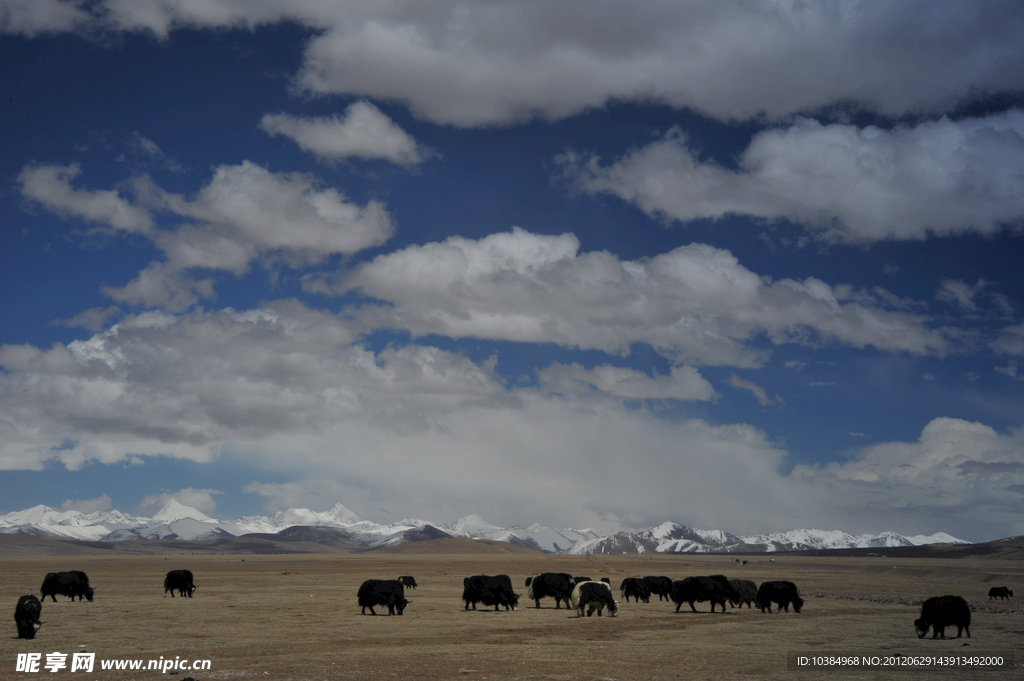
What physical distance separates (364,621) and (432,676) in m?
17.4

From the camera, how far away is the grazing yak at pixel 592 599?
1623 inches

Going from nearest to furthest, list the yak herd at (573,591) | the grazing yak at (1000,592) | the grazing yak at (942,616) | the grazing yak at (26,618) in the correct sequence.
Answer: the grazing yak at (26,618) → the grazing yak at (942,616) → the yak herd at (573,591) → the grazing yak at (1000,592)

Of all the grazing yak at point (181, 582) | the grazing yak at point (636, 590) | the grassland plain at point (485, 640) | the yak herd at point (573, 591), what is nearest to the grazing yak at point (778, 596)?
the yak herd at point (573, 591)

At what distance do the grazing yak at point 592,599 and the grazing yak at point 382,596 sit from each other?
9.41 metres

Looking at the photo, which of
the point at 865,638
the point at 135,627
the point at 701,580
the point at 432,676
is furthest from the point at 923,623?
the point at 135,627

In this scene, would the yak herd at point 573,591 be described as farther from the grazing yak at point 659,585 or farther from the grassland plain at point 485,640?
the grassland plain at point 485,640

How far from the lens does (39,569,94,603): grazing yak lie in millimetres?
45469

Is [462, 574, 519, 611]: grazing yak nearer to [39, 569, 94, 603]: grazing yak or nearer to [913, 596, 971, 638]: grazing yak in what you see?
[913, 596, 971, 638]: grazing yak

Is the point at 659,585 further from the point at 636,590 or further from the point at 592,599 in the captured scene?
the point at 592,599

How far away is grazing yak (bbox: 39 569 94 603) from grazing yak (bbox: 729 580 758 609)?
40194 millimetres

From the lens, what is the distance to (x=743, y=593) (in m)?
48.5

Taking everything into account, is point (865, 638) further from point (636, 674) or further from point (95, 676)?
point (95, 676)

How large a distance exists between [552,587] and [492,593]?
490 cm

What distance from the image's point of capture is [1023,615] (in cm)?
4434
